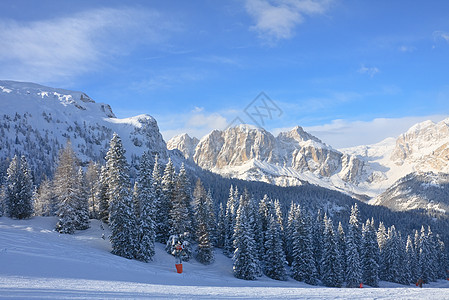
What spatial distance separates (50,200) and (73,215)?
25058 mm

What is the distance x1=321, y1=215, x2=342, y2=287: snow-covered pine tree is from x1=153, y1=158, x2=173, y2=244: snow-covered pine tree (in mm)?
26295

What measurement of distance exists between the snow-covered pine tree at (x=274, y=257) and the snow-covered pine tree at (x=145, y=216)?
61.2 ft

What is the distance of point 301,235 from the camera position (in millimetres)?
51969

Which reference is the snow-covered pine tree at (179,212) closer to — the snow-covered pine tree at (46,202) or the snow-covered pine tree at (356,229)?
the snow-covered pine tree at (46,202)

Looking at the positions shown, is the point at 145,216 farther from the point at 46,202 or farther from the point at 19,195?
the point at 46,202

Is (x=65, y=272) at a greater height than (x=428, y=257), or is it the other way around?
(x=65, y=272)

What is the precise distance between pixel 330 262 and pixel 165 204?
28.8 meters

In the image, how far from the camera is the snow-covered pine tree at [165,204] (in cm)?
4812

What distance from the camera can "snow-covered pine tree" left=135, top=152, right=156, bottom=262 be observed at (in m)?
37.5

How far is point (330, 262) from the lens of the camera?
174ft

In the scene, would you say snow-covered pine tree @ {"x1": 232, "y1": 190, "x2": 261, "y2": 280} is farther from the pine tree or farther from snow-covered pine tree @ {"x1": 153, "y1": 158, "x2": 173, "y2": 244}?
snow-covered pine tree @ {"x1": 153, "y1": 158, "x2": 173, "y2": 244}

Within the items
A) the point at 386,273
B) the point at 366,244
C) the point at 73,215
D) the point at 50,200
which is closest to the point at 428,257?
the point at 386,273

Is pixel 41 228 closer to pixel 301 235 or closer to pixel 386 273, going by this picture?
pixel 301 235

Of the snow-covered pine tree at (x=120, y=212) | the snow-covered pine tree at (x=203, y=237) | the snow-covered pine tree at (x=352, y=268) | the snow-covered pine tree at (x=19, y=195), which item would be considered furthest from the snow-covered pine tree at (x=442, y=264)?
the snow-covered pine tree at (x=19, y=195)
